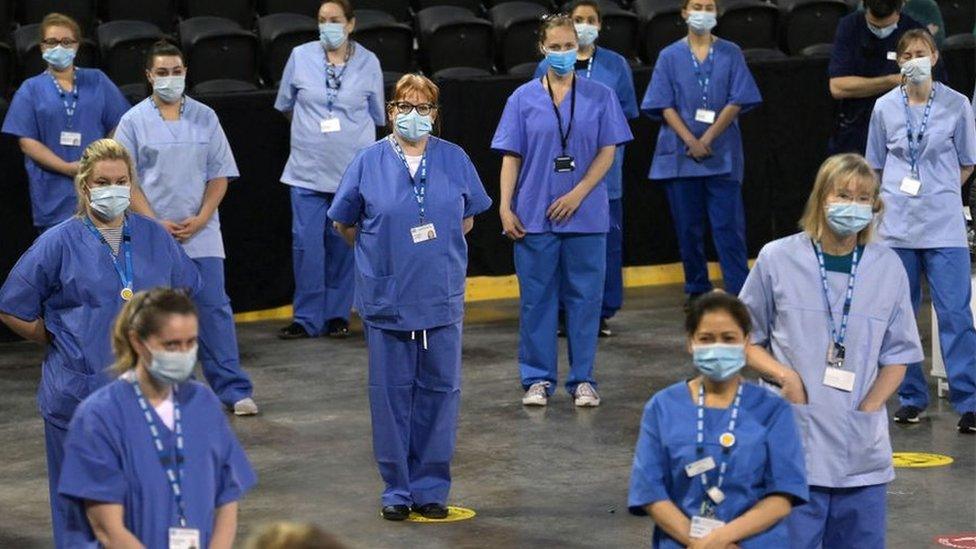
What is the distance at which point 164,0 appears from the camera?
1155cm

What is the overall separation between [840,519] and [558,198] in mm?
3581

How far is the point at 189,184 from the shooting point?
28.1ft

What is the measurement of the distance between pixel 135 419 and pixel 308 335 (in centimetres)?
623

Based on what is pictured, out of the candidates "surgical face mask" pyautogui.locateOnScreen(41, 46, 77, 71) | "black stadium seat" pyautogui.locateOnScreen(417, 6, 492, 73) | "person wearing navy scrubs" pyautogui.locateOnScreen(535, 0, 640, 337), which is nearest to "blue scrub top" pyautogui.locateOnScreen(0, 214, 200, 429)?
"surgical face mask" pyautogui.locateOnScreen(41, 46, 77, 71)

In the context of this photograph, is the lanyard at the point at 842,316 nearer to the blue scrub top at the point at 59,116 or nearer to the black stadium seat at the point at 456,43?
the blue scrub top at the point at 59,116

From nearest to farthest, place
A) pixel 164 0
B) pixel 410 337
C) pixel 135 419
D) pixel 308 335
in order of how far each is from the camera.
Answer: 1. pixel 135 419
2. pixel 410 337
3. pixel 308 335
4. pixel 164 0

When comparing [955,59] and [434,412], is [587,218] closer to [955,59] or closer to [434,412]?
[434,412]

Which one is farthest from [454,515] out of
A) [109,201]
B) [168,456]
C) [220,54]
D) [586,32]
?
[220,54]

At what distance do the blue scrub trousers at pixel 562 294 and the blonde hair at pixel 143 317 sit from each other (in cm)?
430

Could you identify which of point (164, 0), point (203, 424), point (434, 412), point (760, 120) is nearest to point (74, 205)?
point (164, 0)

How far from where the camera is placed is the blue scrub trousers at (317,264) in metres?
10.4

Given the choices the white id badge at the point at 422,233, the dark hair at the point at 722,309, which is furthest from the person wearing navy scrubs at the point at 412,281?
the dark hair at the point at 722,309

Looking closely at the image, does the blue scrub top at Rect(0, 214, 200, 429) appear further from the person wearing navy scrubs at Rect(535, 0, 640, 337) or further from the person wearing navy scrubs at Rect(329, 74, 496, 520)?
the person wearing navy scrubs at Rect(535, 0, 640, 337)

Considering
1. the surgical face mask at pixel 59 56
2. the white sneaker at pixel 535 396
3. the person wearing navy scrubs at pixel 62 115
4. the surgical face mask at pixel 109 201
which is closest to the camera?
the surgical face mask at pixel 109 201
